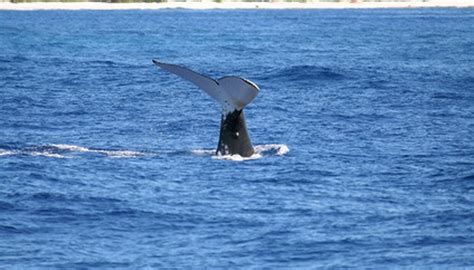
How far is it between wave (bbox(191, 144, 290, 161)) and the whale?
0.62 feet

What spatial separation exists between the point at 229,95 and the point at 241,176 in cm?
122

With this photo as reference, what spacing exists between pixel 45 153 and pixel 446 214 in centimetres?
782

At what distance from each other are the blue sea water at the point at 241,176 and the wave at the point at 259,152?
8 centimetres

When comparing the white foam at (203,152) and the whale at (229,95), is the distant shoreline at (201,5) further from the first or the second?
the whale at (229,95)

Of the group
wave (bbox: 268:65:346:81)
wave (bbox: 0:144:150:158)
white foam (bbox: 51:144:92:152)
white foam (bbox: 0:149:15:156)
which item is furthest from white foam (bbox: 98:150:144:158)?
wave (bbox: 268:65:346:81)

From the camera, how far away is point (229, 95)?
693 inches

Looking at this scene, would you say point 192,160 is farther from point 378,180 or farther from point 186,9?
point 186,9

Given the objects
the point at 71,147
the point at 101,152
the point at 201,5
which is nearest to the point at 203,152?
the point at 101,152

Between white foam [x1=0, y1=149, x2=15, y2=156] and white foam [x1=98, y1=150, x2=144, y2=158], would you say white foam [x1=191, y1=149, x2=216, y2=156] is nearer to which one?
white foam [x1=98, y1=150, x2=144, y2=158]

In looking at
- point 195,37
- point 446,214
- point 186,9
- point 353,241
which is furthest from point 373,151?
point 186,9

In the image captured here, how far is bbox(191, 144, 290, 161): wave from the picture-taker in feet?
62.4

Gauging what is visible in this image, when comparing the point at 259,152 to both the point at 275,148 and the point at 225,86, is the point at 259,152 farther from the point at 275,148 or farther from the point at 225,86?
the point at 225,86

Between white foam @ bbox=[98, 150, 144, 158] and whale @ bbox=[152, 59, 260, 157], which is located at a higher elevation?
whale @ bbox=[152, 59, 260, 157]

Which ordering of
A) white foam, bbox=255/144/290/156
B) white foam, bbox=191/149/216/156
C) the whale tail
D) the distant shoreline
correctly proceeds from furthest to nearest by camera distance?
the distant shoreline
white foam, bbox=255/144/290/156
white foam, bbox=191/149/216/156
the whale tail
